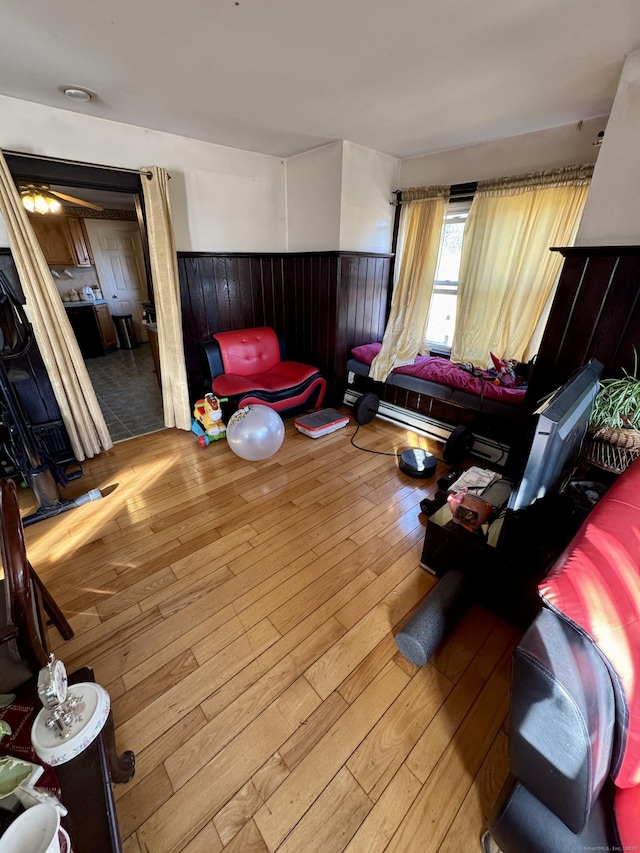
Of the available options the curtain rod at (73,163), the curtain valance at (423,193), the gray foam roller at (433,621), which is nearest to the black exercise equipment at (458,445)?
the gray foam roller at (433,621)

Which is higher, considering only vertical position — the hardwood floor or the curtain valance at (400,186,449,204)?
the curtain valance at (400,186,449,204)

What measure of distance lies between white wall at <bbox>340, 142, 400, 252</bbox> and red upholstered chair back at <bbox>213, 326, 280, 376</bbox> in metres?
1.16

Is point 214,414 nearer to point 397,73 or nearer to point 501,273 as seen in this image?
point 397,73

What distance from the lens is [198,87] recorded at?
81.0 inches

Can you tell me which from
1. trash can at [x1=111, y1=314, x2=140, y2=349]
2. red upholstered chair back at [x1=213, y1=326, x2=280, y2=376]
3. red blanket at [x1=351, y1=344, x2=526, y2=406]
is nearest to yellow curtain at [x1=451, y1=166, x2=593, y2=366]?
red blanket at [x1=351, y1=344, x2=526, y2=406]

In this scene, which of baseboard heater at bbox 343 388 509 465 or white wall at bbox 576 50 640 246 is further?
baseboard heater at bbox 343 388 509 465

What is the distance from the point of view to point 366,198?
128 inches

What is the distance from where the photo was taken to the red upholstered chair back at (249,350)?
339cm

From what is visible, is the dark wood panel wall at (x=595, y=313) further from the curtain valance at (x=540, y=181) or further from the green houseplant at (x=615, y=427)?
the curtain valance at (x=540, y=181)

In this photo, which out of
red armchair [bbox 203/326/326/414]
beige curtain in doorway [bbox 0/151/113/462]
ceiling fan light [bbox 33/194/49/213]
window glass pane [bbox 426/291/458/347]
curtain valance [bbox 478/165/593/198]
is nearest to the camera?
beige curtain in doorway [bbox 0/151/113/462]

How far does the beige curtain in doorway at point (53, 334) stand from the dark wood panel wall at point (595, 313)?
129 inches

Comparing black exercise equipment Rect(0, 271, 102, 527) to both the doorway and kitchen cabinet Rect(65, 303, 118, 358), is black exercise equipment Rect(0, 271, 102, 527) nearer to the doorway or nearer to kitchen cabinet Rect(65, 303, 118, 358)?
the doorway

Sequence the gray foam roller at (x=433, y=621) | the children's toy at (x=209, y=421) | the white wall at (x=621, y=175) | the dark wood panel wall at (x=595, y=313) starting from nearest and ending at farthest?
the gray foam roller at (x=433, y=621) < the white wall at (x=621, y=175) < the dark wood panel wall at (x=595, y=313) < the children's toy at (x=209, y=421)

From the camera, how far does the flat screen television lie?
104cm
